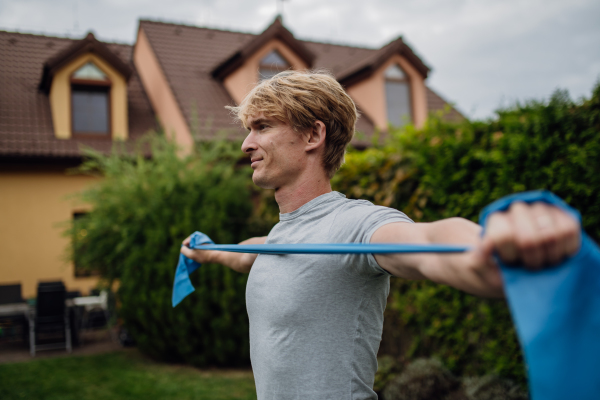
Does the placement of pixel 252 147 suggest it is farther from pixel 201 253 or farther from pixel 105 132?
pixel 105 132

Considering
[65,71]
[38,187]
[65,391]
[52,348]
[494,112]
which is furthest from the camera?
[65,71]

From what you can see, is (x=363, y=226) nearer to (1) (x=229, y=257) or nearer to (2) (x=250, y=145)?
(2) (x=250, y=145)

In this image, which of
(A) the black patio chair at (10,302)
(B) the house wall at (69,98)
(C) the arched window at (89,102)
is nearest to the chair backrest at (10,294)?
(A) the black patio chair at (10,302)

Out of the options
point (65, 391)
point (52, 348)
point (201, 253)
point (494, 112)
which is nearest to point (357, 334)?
point (201, 253)

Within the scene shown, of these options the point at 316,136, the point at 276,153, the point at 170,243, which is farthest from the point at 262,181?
the point at 170,243

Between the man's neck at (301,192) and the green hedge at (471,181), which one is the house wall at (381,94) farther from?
the man's neck at (301,192)

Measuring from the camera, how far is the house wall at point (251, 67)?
40.4ft

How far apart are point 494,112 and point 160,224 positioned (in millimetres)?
4814

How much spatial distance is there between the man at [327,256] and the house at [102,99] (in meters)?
7.27

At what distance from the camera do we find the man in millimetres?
825

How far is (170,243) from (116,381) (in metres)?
2.00

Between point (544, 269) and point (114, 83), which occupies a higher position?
point (114, 83)

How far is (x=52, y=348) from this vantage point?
842 cm

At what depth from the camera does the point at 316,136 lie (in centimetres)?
176
